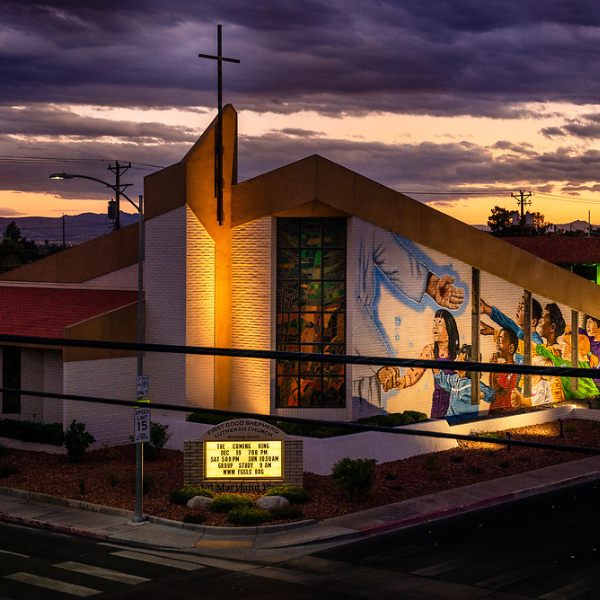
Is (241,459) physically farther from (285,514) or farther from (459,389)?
(459,389)

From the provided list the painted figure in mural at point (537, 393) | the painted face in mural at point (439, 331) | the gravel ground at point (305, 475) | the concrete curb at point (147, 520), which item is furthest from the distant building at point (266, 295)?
the painted figure in mural at point (537, 393)

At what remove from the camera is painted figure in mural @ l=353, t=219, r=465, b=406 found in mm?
32844

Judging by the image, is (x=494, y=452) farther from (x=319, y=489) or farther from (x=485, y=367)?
(x=485, y=367)

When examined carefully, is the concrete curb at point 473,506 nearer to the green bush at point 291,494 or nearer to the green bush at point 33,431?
the green bush at point 291,494

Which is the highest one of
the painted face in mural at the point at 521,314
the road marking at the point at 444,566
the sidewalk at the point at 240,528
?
the painted face in mural at the point at 521,314

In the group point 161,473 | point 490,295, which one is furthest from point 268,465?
point 490,295

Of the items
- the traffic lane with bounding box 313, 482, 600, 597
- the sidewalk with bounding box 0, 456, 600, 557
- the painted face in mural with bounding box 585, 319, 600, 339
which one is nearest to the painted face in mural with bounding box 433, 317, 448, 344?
the sidewalk with bounding box 0, 456, 600, 557

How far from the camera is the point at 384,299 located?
3359cm

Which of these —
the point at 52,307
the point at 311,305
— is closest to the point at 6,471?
the point at 52,307

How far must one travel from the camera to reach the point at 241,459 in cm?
2633

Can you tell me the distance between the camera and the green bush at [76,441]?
99.1 feet

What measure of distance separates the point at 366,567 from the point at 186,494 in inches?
314

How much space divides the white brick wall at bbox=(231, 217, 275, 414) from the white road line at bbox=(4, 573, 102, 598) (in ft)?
55.1

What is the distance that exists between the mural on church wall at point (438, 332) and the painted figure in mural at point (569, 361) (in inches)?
1.9
